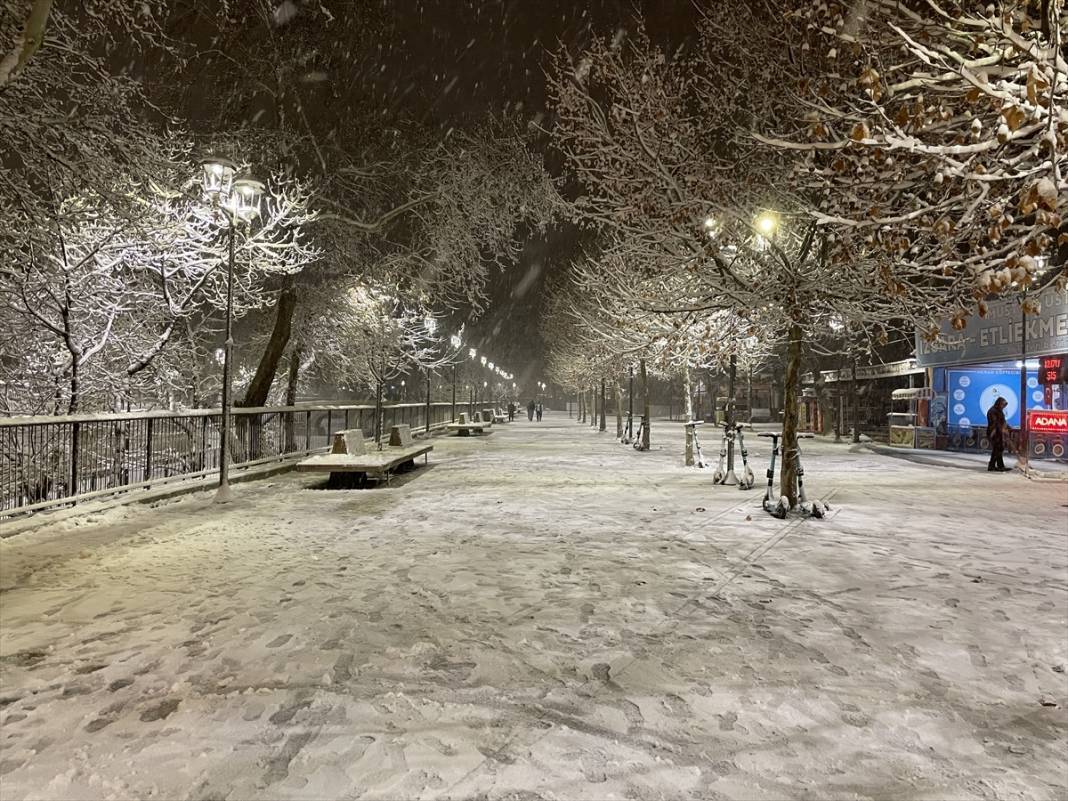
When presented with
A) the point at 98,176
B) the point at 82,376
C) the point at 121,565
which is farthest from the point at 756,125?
the point at 82,376

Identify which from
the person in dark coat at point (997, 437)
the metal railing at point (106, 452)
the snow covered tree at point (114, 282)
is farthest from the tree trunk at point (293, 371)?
the person in dark coat at point (997, 437)

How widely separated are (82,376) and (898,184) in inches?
582

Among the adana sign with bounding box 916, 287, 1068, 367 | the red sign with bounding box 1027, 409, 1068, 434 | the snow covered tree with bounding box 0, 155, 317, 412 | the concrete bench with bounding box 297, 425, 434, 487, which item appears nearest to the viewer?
the snow covered tree with bounding box 0, 155, 317, 412

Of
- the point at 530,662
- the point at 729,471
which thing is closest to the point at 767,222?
the point at 729,471

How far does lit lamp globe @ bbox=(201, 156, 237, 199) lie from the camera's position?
11227mm

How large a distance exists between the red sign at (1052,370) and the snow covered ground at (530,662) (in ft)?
50.3

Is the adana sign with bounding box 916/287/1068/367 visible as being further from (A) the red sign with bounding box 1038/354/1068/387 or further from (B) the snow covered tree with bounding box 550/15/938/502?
(B) the snow covered tree with bounding box 550/15/938/502

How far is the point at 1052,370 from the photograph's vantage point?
21500 millimetres

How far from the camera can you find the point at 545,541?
8.34 metres

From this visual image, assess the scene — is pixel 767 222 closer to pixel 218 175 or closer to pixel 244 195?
pixel 244 195

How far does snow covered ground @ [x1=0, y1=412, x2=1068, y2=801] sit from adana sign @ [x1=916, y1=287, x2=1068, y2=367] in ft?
45.1

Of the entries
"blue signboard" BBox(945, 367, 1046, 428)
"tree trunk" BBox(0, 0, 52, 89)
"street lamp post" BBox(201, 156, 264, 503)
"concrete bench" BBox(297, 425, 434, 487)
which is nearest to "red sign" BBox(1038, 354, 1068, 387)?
"blue signboard" BBox(945, 367, 1046, 428)

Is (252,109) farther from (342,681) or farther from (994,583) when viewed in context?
(994,583)

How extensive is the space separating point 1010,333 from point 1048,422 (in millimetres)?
3010
